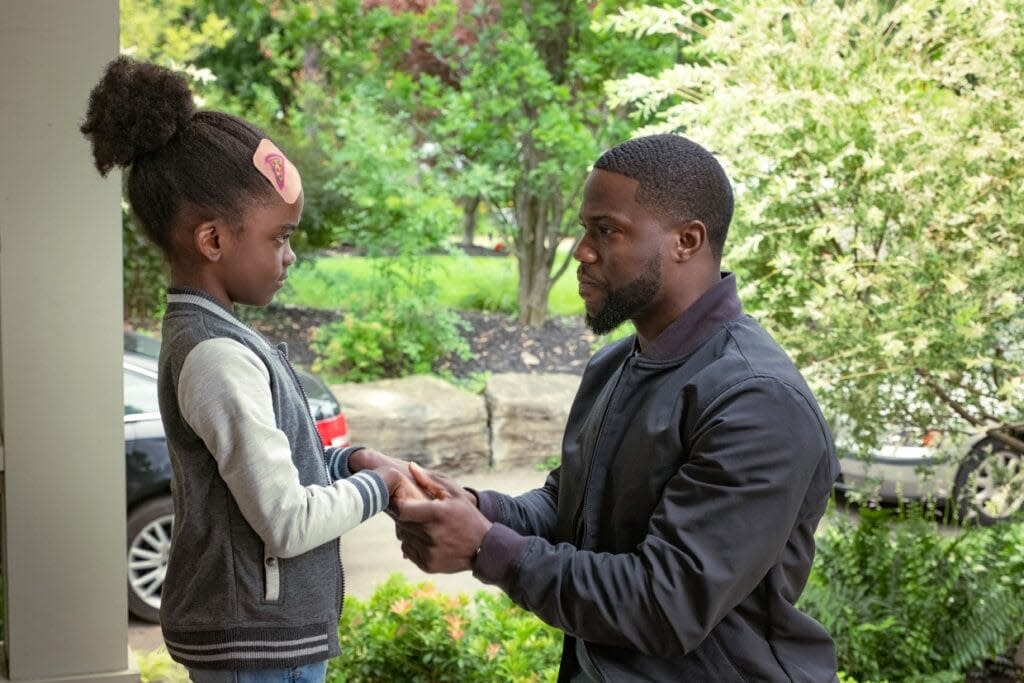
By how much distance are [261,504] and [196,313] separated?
371 millimetres

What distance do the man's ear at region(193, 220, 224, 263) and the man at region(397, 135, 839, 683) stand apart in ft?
1.95

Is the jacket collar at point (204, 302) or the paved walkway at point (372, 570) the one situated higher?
the jacket collar at point (204, 302)

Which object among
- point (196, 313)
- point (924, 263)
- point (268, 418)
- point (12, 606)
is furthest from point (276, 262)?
point (924, 263)

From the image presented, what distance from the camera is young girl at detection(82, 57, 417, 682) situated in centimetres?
204

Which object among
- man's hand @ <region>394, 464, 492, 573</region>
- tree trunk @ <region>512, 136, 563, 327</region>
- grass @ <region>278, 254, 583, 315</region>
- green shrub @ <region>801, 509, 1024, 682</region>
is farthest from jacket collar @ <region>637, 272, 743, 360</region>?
tree trunk @ <region>512, 136, 563, 327</region>

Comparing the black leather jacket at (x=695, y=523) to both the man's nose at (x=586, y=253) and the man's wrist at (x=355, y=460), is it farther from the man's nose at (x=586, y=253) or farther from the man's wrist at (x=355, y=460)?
A: the man's wrist at (x=355, y=460)

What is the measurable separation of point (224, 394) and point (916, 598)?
363cm

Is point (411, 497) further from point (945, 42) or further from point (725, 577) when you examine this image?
point (945, 42)

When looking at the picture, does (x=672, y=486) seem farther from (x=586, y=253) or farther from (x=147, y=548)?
(x=147, y=548)

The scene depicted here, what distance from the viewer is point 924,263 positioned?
4.65 m

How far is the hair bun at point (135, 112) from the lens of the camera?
6.93ft

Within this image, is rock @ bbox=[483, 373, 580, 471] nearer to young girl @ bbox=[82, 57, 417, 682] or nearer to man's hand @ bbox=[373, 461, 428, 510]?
man's hand @ bbox=[373, 461, 428, 510]

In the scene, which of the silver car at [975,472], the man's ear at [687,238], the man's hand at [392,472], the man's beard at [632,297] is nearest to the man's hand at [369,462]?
the man's hand at [392,472]

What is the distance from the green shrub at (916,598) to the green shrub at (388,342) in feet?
17.5
